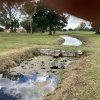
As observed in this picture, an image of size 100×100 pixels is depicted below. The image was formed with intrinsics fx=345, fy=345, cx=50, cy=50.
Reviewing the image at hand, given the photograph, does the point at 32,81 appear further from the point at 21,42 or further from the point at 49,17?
the point at 49,17

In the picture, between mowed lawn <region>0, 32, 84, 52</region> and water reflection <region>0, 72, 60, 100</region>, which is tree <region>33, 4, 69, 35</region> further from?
water reflection <region>0, 72, 60, 100</region>

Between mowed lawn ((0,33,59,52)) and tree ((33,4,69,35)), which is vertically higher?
tree ((33,4,69,35))

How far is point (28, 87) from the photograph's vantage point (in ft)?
46.6

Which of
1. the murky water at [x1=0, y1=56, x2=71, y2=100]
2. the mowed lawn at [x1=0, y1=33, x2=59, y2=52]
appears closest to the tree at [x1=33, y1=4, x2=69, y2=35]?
the mowed lawn at [x1=0, y1=33, x2=59, y2=52]

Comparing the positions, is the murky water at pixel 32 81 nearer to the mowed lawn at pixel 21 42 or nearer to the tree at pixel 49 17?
the tree at pixel 49 17

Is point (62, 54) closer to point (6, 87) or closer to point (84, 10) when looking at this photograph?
point (6, 87)

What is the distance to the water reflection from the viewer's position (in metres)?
12.7

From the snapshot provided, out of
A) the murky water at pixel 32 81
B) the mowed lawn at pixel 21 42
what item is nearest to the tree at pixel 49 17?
the mowed lawn at pixel 21 42

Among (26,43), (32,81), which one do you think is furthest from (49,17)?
(32,81)

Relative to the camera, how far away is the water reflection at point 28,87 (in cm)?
1274

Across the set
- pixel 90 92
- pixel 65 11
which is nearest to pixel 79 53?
pixel 90 92

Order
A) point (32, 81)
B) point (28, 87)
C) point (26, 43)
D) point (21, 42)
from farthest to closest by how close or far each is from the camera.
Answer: point (21, 42), point (26, 43), point (32, 81), point (28, 87)

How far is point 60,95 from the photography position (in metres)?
11.1

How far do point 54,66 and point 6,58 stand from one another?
2.93 metres
